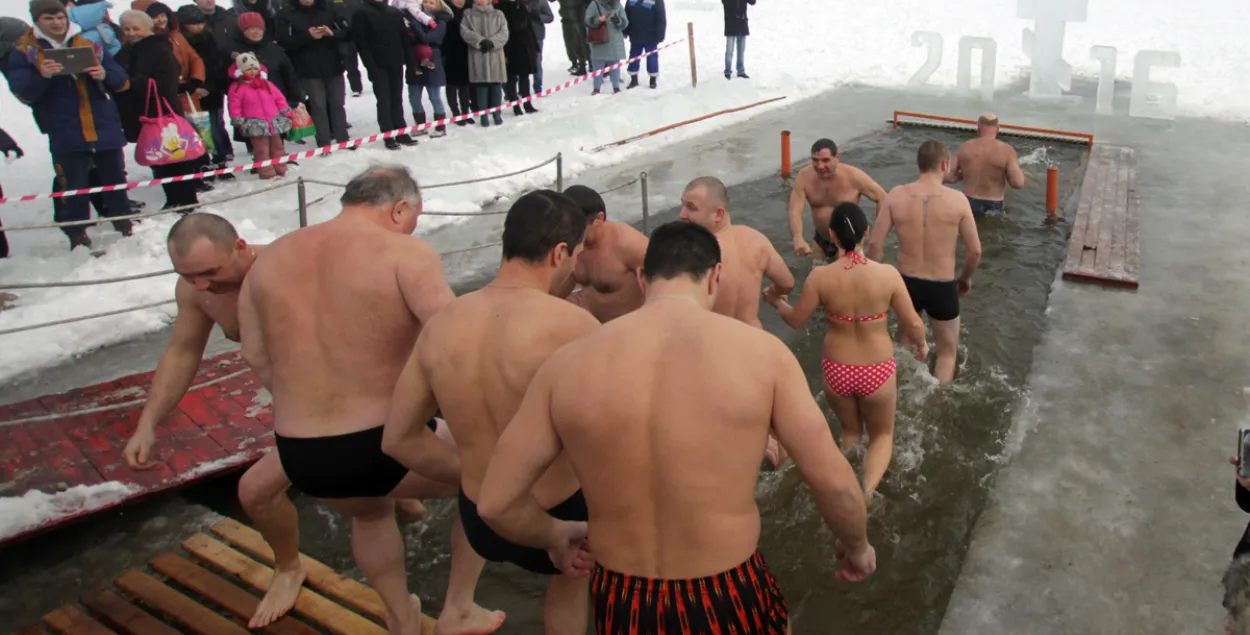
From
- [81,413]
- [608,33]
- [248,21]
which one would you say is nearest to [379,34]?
[248,21]

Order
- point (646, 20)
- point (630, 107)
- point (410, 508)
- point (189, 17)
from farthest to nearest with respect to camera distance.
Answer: point (646, 20) → point (630, 107) → point (189, 17) → point (410, 508)

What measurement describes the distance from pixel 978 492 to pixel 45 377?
19.8 feet

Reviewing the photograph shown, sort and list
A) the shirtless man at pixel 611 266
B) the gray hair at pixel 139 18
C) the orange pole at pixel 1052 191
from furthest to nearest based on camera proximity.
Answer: the orange pole at pixel 1052 191
the gray hair at pixel 139 18
the shirtless man at pixel 611 266

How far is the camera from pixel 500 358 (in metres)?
2.63

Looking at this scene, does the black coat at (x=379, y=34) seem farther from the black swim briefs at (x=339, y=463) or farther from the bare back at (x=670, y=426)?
the bare back at (x=670, y=426)

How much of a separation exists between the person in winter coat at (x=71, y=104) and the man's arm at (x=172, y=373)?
4840 millimetres

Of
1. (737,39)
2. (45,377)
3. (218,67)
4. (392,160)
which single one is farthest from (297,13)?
(737,39)

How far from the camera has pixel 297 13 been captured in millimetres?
9781

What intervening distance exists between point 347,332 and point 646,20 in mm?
13035

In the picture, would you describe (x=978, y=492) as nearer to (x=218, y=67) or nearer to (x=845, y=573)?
(x=845, y=573)

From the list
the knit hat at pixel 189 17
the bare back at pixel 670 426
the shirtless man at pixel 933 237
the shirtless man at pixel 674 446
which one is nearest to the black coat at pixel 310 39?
the knit hat at pixel 189 17

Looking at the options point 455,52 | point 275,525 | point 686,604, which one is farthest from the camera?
point 455,52

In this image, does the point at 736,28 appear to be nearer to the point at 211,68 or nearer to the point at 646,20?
the point at 646,20

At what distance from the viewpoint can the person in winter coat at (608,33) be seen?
549 inches
